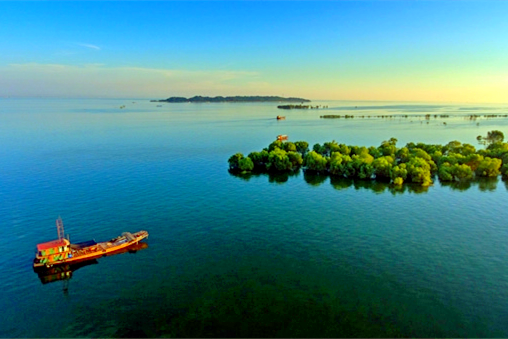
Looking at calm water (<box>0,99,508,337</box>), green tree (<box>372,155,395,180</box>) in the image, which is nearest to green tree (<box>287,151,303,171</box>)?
calm water (<box>0,99,508,337</box>)

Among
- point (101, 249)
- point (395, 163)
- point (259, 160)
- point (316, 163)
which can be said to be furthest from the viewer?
point (259, 160)

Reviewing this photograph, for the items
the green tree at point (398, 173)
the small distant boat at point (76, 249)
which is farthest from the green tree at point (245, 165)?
the small distant boat at point (76, 249)

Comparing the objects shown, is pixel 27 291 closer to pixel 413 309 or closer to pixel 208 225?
pixel 208 225

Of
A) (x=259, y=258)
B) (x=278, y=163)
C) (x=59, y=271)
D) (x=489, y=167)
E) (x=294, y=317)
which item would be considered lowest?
(x=294, y=317)

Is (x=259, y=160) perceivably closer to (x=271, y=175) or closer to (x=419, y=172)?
(x=271, y=175)

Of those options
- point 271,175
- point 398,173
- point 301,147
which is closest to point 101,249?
point 271,175

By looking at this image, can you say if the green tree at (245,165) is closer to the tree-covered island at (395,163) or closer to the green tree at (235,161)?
the tree-covered island at (395,163)
